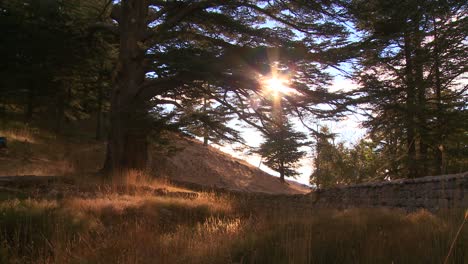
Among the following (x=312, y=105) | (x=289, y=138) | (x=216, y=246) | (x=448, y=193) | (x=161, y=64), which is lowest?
(x=216, y=246)

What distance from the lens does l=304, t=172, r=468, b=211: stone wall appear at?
8.53 metres

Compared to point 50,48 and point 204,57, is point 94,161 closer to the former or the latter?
point 50,48

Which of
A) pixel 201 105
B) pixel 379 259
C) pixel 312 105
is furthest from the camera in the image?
pixel 201 105

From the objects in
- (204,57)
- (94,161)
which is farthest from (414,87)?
(94,161)

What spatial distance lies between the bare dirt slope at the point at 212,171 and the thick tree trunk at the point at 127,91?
28.7 ft

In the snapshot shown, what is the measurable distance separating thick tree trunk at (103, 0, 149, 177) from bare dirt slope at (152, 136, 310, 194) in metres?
8.74

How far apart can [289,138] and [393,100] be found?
3.74m

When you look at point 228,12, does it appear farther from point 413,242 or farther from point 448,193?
point 413,242

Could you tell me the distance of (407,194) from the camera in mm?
10281

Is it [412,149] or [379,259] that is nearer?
Answer: [379,259]

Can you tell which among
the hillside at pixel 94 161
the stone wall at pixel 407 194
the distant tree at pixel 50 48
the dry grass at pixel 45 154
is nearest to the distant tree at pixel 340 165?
the stone wall at pixel 407 194

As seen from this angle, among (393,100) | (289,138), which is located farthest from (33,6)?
(393,100)

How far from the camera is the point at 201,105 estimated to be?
16.1 meters

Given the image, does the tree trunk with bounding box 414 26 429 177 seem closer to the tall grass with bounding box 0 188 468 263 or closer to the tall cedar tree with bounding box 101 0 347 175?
the tall cedar tree with bounding box 101 0 347 175
